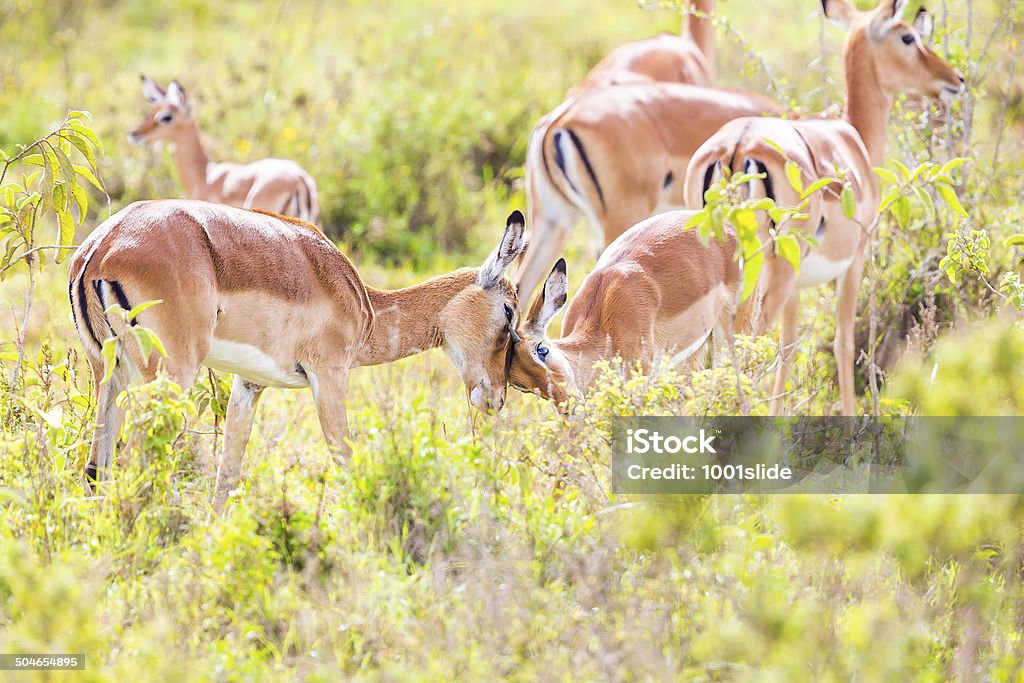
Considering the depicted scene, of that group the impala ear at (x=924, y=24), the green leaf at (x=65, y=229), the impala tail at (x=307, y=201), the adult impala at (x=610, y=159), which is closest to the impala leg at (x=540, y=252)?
the adult impala at (x=610, y=159)

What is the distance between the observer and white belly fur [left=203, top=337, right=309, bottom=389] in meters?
3.88

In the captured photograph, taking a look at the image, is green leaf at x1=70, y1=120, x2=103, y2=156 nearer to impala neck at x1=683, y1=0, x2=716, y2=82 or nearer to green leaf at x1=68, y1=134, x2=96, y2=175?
green leaf at x1=68, y1=134, x2=96, y2=175

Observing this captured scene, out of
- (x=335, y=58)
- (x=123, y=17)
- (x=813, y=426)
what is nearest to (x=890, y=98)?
(x=813, y=426)

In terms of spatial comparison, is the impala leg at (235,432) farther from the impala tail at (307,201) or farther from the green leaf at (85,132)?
the impala tail at (307,201)

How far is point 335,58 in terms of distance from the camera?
37.4 ft

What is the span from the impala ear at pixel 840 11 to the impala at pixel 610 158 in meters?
0.60

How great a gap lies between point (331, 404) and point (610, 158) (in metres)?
2.54

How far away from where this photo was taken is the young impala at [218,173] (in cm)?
729

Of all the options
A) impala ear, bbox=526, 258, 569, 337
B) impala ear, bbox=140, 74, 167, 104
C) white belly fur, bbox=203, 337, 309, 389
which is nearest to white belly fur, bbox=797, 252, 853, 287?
impala ear, bbox=526, 258, 569, 337

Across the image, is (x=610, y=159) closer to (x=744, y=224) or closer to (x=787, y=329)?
(x=787, y=329)

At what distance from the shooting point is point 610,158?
608 centimetres

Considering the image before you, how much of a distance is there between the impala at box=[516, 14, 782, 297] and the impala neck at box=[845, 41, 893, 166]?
433 mm

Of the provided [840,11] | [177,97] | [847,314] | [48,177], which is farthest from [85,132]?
[177,97]

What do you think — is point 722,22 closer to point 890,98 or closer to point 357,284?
point 890,98
